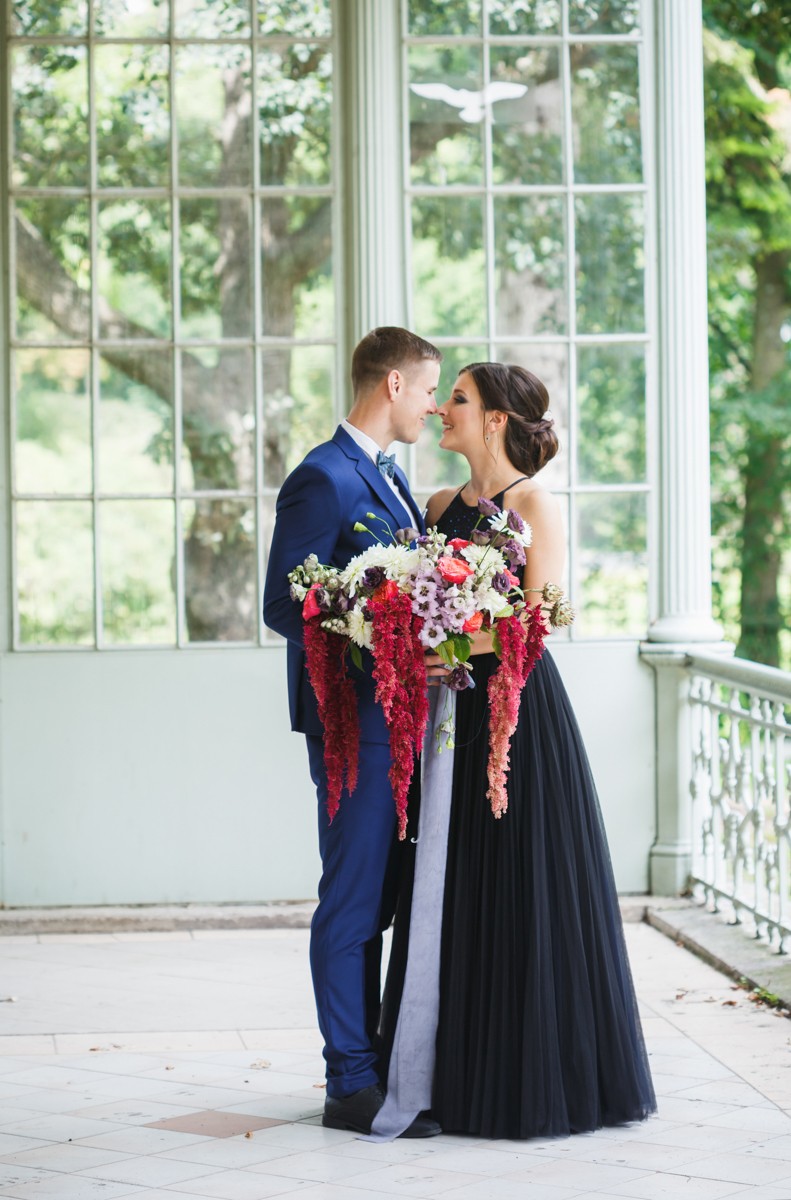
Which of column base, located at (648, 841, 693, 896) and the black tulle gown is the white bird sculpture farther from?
the black tulle gown

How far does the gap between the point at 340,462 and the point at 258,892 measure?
2486 mm

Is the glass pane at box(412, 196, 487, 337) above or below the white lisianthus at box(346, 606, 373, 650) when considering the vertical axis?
above

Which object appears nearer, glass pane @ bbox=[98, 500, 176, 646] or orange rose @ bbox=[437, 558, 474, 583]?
orange rose @ bbox=[437, 558, 474, 583]

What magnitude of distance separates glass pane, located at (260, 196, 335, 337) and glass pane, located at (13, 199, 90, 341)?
62cm

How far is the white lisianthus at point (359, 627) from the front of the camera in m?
3.25

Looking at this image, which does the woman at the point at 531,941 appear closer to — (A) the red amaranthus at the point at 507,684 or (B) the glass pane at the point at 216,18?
(A) the red amaranthus at the point at 507,684

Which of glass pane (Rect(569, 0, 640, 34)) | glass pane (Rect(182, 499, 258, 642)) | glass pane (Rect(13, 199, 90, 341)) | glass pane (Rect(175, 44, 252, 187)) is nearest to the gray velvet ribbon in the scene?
glass pane (Rect(182, 499, 258, 642))

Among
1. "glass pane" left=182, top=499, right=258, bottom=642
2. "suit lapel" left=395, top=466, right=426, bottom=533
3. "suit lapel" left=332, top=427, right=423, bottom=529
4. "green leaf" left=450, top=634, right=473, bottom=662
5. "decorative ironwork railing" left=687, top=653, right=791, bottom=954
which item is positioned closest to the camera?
"green leaf" left=450, top=634, right=473, bottom=662

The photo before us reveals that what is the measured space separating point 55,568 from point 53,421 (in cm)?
50

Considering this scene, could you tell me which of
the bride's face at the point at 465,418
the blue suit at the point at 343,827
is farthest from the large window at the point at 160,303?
the blue suit at the point at 343,827

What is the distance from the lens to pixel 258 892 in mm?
5656

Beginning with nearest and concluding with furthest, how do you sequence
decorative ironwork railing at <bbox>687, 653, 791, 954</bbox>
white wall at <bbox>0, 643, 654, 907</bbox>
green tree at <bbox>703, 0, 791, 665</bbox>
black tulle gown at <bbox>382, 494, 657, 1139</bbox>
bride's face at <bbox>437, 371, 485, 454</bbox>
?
black tulle gown at <bbox>382, 494, 657, 1139</bbox> → bride's face at <bbox>437, 371, 485, 454</bbox> → decorative ironwork railing at <bbox>687, 653, 791, 954</bbox> → white wall at <bbox>0, 643, 654, 907</bbox> → green tree at <bbox>703, 0, 791, 665</bbox>

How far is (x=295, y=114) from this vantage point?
18.7ft

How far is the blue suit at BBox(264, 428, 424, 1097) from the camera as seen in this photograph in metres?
3.48
